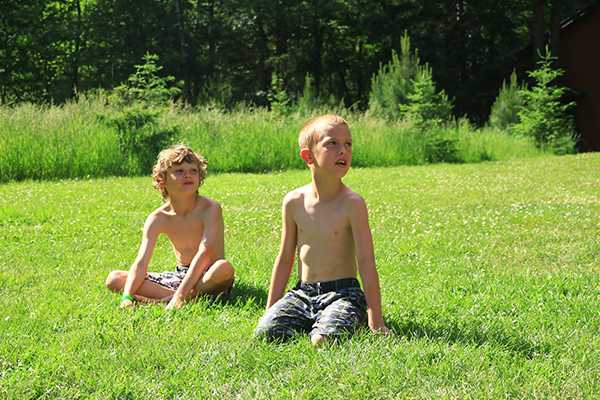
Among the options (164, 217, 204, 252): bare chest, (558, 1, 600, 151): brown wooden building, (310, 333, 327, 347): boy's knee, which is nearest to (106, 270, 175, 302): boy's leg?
(164, 217, 204, 252): bare chest

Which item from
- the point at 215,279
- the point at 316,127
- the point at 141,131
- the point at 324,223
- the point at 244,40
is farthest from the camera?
the point at 244,40

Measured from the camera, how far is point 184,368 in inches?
105

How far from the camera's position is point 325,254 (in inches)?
126

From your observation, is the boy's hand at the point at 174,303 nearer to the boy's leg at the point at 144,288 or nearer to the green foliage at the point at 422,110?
the boy's leg at the point at 144,288

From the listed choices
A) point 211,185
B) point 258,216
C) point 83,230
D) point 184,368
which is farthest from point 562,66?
point 184,368

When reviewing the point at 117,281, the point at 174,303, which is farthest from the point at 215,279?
the point at 117,281

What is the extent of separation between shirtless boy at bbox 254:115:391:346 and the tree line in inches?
1235

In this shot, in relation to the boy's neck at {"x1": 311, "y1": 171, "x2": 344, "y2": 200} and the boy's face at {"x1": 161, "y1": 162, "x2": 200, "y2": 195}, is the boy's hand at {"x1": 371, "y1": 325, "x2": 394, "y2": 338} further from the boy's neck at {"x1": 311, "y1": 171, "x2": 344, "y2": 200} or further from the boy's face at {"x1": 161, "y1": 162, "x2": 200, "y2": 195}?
the boy's face at {"x1": 161, "y1": 162, "x2": 200, "y2": 195}

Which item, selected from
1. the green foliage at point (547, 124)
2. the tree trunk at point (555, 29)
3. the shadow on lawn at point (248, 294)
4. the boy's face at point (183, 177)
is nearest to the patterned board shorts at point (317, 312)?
the shadow on lawn at point (248, 294)

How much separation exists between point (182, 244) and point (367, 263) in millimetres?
1665

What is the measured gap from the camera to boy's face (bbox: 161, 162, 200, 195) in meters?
3.87

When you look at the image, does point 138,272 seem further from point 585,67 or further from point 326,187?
point 585,67

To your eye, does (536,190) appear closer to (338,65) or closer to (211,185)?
(211,185)

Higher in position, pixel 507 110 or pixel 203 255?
pixel 507 110
